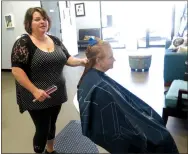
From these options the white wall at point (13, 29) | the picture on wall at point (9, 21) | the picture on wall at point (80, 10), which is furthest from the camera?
the picture on wall at point (80, 10)

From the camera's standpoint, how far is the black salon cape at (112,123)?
3.57ft

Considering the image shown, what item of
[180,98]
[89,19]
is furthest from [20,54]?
[89,19]

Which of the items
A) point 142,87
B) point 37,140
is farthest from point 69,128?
point 142,87

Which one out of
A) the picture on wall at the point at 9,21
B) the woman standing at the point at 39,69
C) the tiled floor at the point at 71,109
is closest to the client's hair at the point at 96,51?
the woman standing at the point at 39,69

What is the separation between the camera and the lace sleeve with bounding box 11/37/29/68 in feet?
3.86

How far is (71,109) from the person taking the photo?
240 cm

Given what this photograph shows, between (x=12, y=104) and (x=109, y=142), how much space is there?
6.43 ft

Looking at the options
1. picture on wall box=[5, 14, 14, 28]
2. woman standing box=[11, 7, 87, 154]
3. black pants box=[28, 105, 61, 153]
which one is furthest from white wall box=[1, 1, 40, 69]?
black pants box=[28, 105, 61, 153]

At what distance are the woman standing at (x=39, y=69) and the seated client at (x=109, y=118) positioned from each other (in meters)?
0.18

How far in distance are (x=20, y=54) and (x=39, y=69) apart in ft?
0.46

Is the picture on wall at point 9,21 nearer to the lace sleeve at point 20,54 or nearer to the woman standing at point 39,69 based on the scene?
the woman standing at point 39,69

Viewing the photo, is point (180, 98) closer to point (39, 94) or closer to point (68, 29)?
point (39, 94)

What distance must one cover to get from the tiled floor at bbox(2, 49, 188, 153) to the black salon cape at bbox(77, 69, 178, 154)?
223mm

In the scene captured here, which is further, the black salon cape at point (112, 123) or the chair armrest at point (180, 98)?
the chair armrest at point (180, 98)
